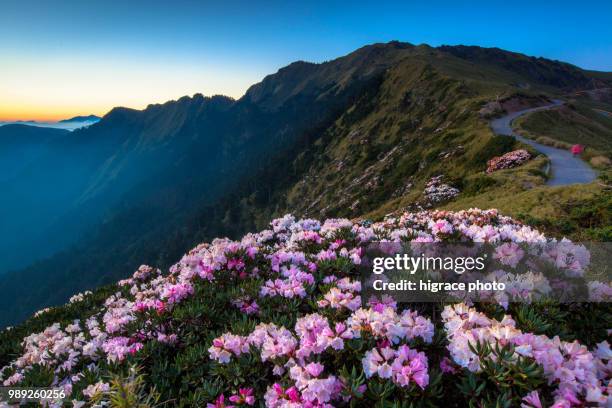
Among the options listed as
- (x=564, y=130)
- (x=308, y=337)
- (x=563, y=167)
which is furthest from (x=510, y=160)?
(x=308, y=337)

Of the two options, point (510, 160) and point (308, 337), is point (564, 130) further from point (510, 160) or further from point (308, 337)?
point (308, 337)

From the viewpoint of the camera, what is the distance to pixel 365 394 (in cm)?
319

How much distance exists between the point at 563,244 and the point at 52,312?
13.2m

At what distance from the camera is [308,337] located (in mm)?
3766

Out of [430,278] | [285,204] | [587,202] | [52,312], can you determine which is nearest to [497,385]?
[430,278]

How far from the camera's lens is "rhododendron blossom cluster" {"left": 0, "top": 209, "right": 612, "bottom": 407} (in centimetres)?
313

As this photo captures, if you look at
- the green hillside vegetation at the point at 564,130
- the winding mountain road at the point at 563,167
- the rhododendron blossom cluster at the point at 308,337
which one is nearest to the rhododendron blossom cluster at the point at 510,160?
the winding mountain road at the point at 563,167

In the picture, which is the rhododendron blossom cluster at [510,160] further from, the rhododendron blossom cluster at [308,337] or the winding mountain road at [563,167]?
the rhododendron blossom cluster at [308,337]

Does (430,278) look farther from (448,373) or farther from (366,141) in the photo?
(366,141)

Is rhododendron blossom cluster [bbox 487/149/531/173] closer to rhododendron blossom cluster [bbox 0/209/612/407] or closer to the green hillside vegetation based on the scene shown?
the green hillside vegetation

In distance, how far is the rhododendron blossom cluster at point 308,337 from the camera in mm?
3135

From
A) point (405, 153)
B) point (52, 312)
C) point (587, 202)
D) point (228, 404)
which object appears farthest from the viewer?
point (405, 153)

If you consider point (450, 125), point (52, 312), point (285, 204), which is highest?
point (450, 125)

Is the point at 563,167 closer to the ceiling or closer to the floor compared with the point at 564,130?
closer to the floor
